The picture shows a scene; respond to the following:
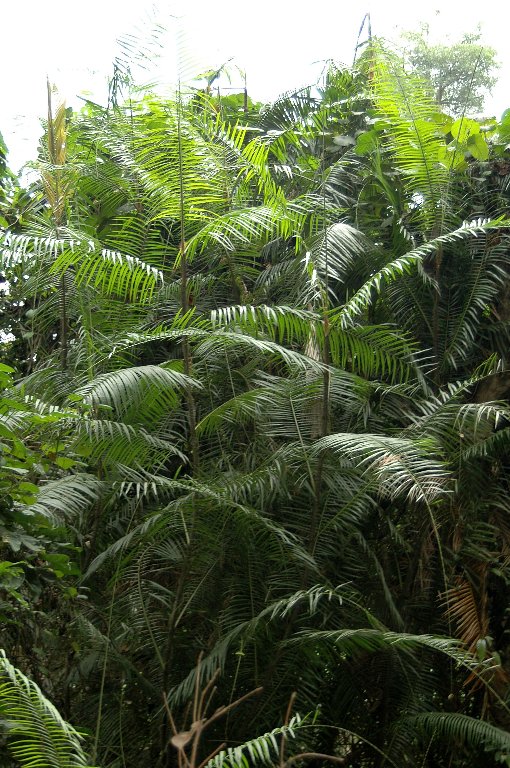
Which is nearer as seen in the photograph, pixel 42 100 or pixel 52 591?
pixel 52 591

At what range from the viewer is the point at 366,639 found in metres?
3.10

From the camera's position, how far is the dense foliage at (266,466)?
3.30 metres

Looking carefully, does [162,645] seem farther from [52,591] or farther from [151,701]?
[52,591]

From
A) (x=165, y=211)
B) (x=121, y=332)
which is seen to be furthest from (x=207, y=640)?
(x=165, y=211)

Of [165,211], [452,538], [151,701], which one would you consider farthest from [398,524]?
[165,211]

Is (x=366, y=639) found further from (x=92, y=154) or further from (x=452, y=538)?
(x=92, y=154)

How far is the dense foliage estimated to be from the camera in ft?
10.8

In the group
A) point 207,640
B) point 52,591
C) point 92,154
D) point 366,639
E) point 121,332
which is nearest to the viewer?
point 366,639

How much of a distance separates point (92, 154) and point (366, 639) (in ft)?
10.0

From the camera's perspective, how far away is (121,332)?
418 cm

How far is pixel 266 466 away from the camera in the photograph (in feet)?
12.0

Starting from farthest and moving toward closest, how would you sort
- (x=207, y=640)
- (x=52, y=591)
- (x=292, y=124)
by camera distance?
(x=292, y=124) → (x=207, y=640) → (x=52, y=591)

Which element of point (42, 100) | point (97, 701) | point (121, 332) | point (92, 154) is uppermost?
point (42, 100)

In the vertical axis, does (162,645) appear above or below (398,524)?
below
